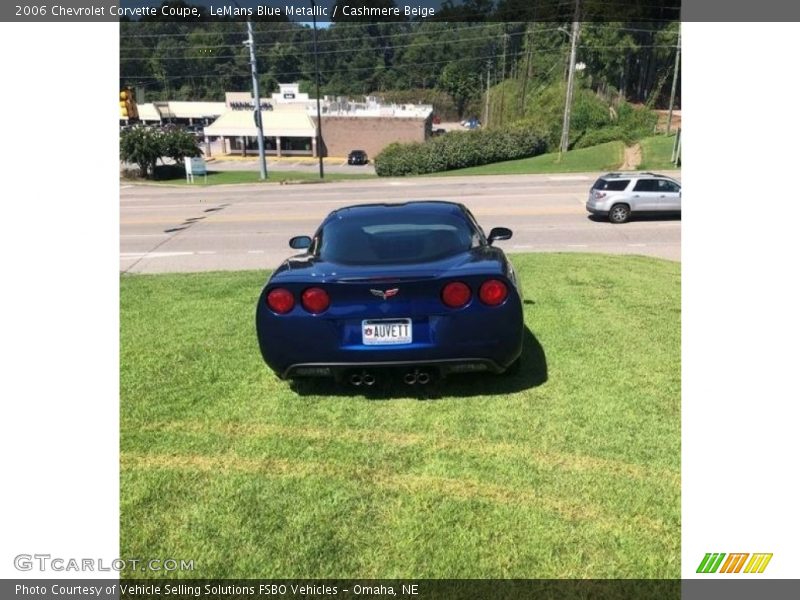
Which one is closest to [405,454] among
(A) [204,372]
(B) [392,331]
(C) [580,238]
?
(B) [392,331]

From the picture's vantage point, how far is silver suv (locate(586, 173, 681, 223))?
1423cm

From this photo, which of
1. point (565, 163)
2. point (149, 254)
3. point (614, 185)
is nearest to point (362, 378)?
point (149, 254)

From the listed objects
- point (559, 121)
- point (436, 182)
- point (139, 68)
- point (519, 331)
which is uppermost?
point (139, 68)

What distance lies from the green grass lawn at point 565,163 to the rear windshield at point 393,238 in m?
26.8

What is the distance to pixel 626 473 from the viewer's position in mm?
2898

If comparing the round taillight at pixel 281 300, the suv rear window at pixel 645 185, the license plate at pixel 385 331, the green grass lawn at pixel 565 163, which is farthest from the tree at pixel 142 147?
the license plate at pixel 385 331

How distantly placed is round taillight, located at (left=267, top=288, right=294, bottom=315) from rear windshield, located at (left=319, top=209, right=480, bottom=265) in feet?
1.57

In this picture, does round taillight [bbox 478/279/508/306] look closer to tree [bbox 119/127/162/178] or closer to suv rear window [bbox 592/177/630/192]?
suv rear window [bbox 592/177/630/192]

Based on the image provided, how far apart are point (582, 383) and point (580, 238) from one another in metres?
8.82

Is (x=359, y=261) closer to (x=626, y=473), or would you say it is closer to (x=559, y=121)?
(x=626, y=473)

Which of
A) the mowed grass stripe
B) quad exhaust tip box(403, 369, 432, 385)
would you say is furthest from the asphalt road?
the mowed grass stripe

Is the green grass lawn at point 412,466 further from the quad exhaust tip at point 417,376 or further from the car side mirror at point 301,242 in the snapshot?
the car side mirror at point 301,242

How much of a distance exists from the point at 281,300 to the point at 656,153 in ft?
111
